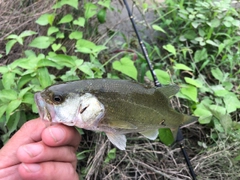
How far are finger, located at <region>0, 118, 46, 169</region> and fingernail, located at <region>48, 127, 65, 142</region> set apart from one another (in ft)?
0.64

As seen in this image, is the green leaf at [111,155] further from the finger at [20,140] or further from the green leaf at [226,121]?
the green leaf at [226,121]

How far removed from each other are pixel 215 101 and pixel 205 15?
39.5 inches

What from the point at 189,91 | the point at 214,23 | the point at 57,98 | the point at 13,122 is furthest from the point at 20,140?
the point at 214,23

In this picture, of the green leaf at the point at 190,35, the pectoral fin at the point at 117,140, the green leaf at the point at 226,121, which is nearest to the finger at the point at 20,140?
the pectoral fin at the point at 117,140

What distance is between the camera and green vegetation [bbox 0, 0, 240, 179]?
1802 millimetres

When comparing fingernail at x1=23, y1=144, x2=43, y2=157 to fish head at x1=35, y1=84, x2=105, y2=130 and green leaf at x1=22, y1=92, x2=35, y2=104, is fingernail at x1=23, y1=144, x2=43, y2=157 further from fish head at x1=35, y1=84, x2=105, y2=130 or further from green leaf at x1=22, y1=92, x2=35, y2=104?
green leaf at x1=22, y1=92, x2=35, y2=104

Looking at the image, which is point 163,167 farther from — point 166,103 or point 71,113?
point 71,113

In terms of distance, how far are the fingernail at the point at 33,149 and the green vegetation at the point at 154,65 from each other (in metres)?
0.44

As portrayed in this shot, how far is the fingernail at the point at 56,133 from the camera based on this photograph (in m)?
1.26

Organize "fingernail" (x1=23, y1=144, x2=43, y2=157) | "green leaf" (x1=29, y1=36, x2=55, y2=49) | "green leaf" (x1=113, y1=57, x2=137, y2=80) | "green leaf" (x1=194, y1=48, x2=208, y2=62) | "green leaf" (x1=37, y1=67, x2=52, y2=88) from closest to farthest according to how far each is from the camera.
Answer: "fingernail" (x1=23, y1=144, x2=43, y2=157), "green leaf" (x1=37, y1=67, x2=52, y2=88), "green leaf" (x1=113, y1=57, x2=137, y2=80), "green leaf" (x1=29, y1=36, x2=55, y2=49), "green leaf" (x1=194, y1=48, x2=208, y2=62)

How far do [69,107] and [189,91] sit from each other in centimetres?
109

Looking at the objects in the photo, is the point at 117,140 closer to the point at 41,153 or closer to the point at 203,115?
the point at 41,153

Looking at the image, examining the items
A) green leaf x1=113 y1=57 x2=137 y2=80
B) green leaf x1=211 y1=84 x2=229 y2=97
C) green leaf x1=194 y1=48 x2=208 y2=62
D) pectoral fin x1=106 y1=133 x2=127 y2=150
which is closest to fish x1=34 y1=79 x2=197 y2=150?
pectoral fin x1=106 y1=133 x2=127 y2=150

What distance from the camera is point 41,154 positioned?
1.29 metres
